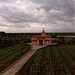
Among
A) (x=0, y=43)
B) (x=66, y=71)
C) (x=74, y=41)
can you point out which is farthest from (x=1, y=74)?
(x=74, y=41)

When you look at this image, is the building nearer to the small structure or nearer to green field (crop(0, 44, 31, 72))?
the small structure

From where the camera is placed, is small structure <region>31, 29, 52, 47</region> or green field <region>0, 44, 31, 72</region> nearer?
green field <region>0, 44, 31, 72</region>

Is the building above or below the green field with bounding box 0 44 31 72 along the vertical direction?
above

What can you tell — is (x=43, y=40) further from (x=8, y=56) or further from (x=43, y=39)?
(x=8, y=56)

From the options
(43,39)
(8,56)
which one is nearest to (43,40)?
(43,39)

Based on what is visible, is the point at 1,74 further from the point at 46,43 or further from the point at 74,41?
the point at 74,41

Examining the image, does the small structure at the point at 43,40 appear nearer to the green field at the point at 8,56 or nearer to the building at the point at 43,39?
the building at the point at 43,39

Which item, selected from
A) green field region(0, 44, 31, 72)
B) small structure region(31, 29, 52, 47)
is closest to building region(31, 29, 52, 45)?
small structure region(31, 29, 52, 47)

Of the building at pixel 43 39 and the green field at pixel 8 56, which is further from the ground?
the building at pixel 43 39

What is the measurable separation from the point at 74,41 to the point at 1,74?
39762 mm

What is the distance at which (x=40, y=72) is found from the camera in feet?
59.9

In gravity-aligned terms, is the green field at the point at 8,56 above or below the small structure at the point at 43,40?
below

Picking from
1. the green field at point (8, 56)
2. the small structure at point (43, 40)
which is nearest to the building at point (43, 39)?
the small structure at point (43, 40)

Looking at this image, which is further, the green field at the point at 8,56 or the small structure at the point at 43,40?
the small structure at the point at 43,40
